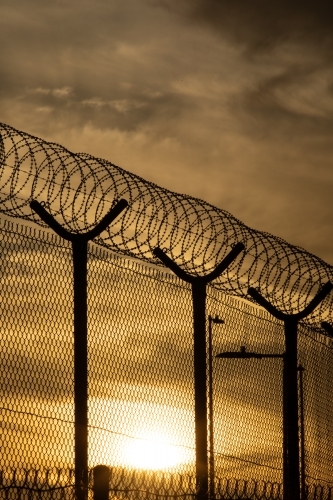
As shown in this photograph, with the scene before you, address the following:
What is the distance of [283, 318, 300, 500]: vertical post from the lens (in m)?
10.0

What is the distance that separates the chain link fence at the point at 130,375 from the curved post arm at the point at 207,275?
14cm

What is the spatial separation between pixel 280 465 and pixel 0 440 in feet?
16.6

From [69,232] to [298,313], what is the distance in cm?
432

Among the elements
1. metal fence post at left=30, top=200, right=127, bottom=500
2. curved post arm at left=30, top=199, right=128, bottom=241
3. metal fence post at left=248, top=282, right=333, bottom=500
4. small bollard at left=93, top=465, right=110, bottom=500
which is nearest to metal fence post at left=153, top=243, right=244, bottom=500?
curved post arm at left=30, top=199, right=128, bottom=241

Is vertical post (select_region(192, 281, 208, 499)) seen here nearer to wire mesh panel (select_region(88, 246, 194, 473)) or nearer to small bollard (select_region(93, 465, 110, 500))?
wire mesh panel (select_region(88, 246, 194, 473))

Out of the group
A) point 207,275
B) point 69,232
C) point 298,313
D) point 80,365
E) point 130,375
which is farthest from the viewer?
point 298,313

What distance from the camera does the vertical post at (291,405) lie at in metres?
10.0

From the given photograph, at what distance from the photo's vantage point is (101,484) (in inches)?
221

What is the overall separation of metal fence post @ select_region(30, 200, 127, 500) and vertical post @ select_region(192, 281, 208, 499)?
60.1 inches

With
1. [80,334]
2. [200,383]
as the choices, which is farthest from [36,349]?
[200,383]

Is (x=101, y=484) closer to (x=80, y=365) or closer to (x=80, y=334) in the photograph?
(x=80, y=365)

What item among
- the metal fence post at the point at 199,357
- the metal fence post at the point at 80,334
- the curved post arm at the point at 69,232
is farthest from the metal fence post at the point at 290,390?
the metal fence post at the point at 80,334

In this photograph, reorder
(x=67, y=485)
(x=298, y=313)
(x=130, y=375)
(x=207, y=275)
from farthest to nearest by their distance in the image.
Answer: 1. (x=298, y=313)
2. (x=207, y=275)
3. (x=130, y=375)
4. (x=67, y=485)

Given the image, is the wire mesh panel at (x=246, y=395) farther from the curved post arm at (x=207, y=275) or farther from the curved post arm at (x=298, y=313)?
the curved post arm at (x=207, y=275)
